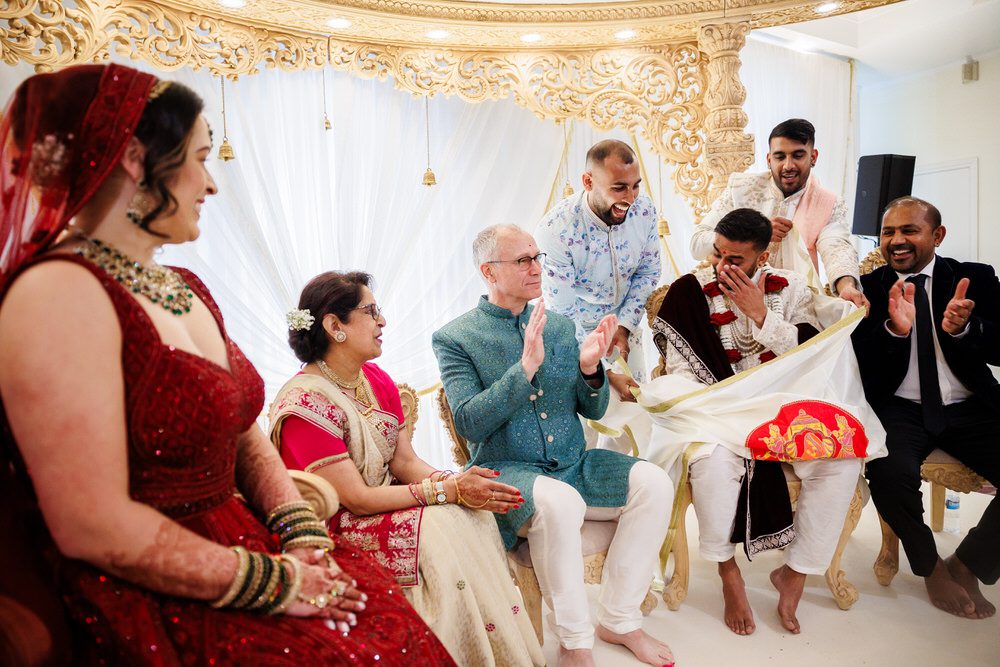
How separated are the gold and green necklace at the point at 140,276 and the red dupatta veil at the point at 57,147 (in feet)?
0.21

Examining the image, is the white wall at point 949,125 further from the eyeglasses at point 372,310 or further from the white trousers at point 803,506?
the eyeglasses at point 372,310

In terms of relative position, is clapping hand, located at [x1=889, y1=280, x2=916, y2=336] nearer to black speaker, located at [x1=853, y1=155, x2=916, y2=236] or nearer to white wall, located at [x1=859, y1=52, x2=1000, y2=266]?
black speaker, located at [x1=853, y1=155, x2=916, y2=236]

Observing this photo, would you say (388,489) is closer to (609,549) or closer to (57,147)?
(609,549)

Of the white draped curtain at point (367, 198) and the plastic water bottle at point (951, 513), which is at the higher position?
the white draped curtain at point (367, 198)

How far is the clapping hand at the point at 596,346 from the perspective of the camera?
2.64m

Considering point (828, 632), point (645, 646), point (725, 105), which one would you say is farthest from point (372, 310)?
point (725, 105)

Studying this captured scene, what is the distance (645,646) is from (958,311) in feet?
5.60

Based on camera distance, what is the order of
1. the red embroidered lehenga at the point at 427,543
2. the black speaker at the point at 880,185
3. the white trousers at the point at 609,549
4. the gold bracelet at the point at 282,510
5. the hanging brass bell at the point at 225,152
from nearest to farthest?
the gold bracelet at the point at 282,510 < the red embroidered lehenga at the point at 427,543 < the white trousers at the point at 609,549 < the hanging brass bell at the point at 225,152 < the black speaker at the point at 880,185

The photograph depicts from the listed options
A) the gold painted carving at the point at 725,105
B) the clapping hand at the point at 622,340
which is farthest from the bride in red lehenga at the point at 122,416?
the gold painted carving at the point at 725,105

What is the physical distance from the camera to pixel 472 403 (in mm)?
2547

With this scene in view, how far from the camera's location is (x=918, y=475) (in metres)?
3.02

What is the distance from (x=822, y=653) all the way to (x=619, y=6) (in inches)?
118

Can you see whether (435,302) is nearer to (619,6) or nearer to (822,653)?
(619,6)

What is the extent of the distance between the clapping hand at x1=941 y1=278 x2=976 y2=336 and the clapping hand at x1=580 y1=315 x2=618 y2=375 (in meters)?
1.39
